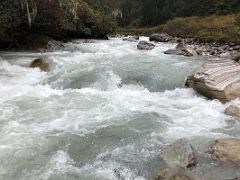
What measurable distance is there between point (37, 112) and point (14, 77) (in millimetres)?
5084

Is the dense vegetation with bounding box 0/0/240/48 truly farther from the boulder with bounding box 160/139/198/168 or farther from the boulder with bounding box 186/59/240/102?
the boulder with bounding box 160/139/198/168

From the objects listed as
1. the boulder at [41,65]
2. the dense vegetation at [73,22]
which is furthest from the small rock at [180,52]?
the boulder at [41,65]

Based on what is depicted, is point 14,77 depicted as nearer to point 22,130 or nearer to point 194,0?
point 22,130

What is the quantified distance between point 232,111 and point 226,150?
2973 millimetres

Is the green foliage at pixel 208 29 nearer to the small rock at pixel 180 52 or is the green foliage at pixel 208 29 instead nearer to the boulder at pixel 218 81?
the small rock at pixel 180 52

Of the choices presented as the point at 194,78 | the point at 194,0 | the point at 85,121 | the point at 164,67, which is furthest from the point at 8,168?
the point at 194,0

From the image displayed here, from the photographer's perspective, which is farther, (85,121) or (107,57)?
(107,57)

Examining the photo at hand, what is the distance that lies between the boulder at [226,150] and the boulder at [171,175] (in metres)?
1.32

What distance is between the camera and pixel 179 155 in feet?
26.3

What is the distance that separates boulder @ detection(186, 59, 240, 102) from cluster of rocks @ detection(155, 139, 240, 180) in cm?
380

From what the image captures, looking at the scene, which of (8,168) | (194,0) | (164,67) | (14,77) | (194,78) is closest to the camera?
(8,168)

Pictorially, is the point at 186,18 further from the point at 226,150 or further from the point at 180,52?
the point at 226,150

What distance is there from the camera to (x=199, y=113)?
1120 cm

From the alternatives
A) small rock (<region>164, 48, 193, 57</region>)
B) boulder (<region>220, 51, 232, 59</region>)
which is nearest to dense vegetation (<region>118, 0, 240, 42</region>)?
boulder (<region>220, 51, 232, 59</region>)
